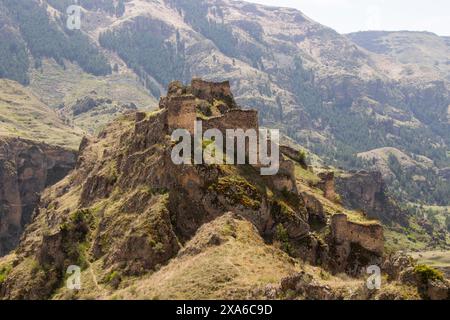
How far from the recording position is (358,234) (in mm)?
90562

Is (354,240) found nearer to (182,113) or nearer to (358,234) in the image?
(358,234)

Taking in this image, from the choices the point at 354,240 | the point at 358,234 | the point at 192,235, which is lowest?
the point at 354,240

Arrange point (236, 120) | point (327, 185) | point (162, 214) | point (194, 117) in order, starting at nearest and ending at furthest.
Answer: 1. point (162, 214)
2. point (194, 117)
3. point (236, 120)
4. point (327, 185)

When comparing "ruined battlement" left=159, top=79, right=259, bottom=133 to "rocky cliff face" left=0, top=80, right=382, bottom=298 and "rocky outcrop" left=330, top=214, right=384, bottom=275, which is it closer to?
"rocky cliff face" left=0, top=80, right=382, bottom=298

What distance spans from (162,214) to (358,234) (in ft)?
88.3

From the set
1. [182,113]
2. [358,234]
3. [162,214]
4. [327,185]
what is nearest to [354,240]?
[358,234]

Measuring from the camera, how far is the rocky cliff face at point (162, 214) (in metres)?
79.0

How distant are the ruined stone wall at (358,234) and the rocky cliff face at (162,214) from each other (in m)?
0.18

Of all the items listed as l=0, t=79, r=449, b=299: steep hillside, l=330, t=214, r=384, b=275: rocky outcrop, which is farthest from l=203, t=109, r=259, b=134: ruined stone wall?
l=330, t=214, r=384, b=275: rocky outcrop

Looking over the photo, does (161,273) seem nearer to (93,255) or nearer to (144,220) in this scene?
(144,220)

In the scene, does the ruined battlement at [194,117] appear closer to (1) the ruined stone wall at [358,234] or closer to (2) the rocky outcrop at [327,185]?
(1) the ruined stone wall at [358,234]

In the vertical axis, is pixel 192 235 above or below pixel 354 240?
above

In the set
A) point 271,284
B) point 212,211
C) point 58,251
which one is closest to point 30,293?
point 58,251
